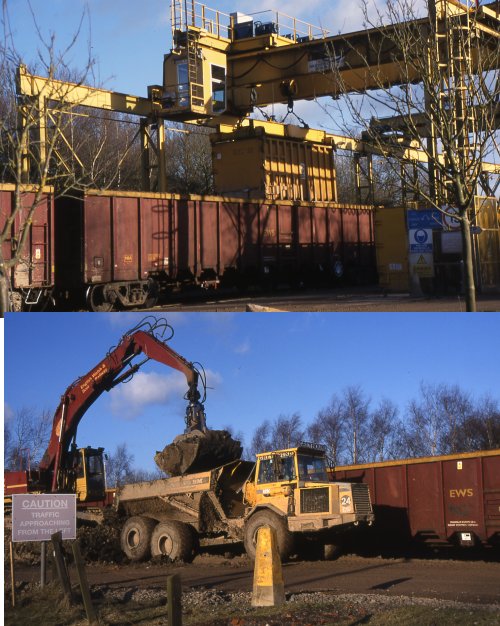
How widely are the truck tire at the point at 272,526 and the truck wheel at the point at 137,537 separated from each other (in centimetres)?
100

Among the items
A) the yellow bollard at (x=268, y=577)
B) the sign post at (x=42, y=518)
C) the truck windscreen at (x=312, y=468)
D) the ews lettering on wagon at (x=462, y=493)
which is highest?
the truck windscreen at (x=312, y=468)

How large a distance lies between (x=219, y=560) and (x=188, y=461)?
43.0 inches

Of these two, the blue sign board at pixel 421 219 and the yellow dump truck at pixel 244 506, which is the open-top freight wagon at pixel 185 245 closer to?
the blue sign board at pixel 421 219

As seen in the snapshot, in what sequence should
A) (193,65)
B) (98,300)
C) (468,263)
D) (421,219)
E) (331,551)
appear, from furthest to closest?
(193,65)
(98,300)
(421,219)
(468,263)
(331,551)

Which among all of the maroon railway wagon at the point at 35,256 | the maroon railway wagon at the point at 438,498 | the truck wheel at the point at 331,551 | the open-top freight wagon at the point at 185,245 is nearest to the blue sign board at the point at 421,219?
the open-top freight wagon at the point at 185,245

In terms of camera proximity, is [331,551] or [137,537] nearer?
[137,537]

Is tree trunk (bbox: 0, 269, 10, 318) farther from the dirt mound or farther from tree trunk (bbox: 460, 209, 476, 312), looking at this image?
tree trunk (bbox: 460, 209, 476, 312)

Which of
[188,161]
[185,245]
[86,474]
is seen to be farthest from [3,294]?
[188,161]

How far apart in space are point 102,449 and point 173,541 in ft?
4.20

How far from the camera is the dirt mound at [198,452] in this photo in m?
8.62

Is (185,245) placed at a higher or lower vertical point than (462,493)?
higher

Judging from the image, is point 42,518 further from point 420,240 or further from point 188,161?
point 188,161

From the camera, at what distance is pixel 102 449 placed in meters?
8.41

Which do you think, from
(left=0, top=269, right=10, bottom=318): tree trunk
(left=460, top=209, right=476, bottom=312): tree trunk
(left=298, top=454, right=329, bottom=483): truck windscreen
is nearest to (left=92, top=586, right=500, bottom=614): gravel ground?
(left=298, top=454, right=329, bottom=483): truck windscreen
